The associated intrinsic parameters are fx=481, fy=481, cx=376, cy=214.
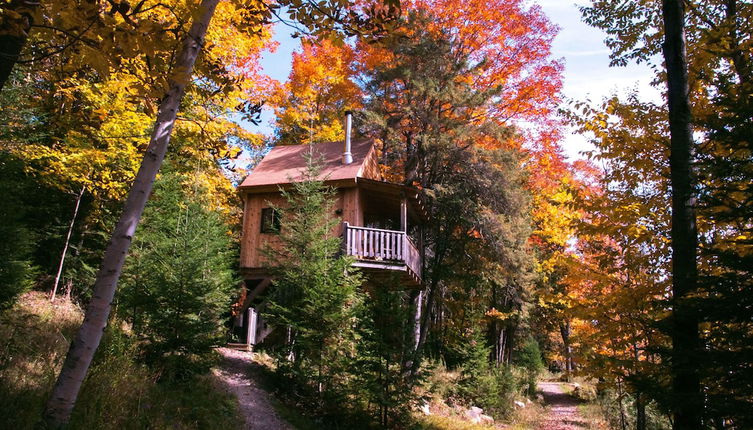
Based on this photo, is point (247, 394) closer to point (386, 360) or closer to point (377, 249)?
point (386, 360)

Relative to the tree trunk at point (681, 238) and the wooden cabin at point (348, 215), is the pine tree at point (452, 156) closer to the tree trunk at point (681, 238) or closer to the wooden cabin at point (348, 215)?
the wooden cabin at point (348, 215)

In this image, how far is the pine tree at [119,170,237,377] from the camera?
9.80 metres

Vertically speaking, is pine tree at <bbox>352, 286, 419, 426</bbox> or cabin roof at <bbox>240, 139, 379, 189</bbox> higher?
cabin roof at <bbox>240, 139, 379, 189</bbox>

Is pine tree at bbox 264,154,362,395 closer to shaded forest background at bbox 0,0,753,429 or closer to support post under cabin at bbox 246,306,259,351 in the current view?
shaded forest background at bbox 0,0,753,429

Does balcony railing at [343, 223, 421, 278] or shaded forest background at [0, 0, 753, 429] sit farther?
balcony railing at [343, 223, 421, 278]

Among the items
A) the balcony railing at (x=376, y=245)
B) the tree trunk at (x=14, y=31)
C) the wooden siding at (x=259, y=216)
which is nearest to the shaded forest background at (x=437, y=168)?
the tree trunk at (x=14, y=31)

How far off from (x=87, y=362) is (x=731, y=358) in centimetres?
625

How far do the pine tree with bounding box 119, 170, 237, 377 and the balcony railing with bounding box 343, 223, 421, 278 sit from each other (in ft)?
13.3

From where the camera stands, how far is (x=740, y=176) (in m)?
5.59

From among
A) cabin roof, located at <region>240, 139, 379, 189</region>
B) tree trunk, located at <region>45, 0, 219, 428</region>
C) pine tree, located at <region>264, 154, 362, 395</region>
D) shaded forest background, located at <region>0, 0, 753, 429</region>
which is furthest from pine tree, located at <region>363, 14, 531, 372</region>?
tree trunk, located at <region>45, 0, 219, 428</region>

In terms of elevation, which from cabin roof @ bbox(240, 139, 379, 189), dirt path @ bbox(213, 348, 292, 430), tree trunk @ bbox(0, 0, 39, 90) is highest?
cabin roof @ bbox(240, 139, 379, 189)

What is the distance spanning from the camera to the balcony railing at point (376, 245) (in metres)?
14.7

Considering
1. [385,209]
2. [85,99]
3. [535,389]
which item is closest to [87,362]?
[85,99]

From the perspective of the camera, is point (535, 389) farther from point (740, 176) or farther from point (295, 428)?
point (740, 176)
